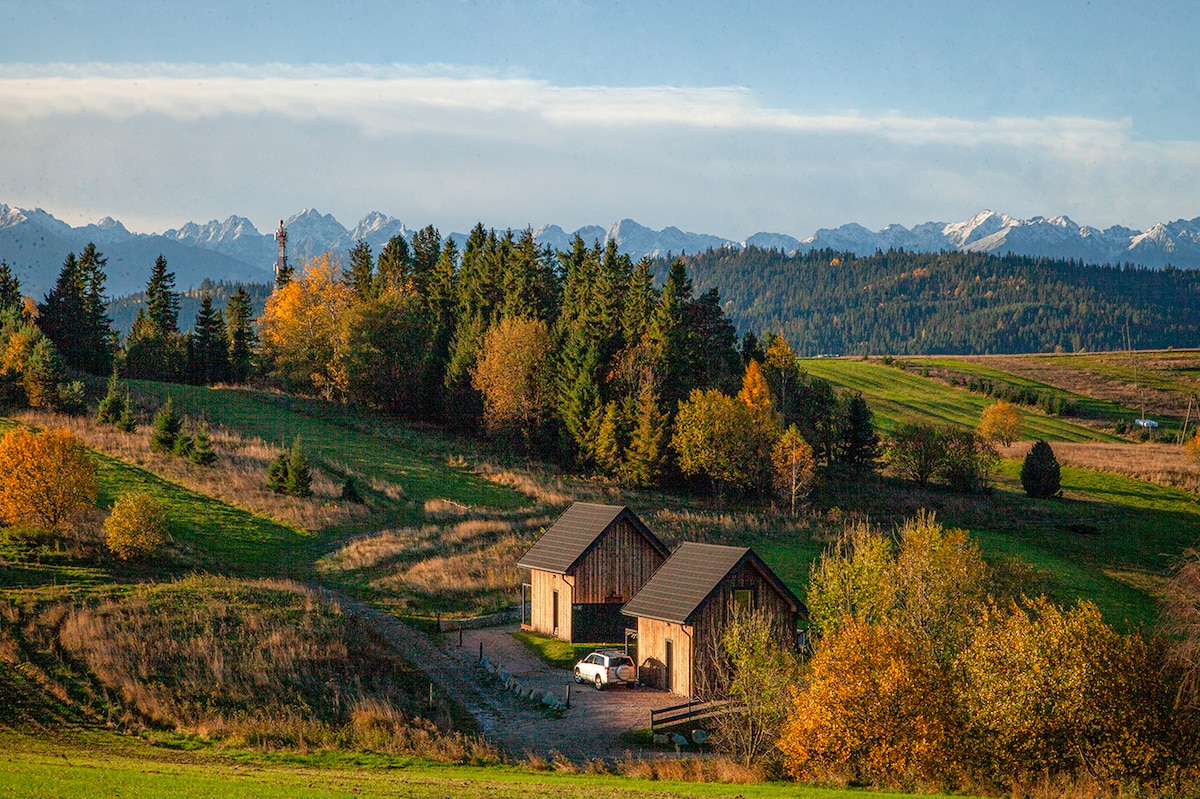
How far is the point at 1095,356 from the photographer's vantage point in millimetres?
183500

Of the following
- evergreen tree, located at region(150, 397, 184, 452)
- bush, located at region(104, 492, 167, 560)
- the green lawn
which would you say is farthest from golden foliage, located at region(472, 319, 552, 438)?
bush, located at region(104, 492, 167, 560)

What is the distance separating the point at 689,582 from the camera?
4003 centimetres

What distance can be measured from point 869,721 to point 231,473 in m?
46.2

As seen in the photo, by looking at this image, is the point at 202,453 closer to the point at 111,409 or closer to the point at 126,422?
the point at 126,422

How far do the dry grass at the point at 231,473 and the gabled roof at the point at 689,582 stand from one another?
24707mm

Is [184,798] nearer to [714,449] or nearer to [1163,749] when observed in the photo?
[1163,749]

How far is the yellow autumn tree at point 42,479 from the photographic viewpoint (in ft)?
149

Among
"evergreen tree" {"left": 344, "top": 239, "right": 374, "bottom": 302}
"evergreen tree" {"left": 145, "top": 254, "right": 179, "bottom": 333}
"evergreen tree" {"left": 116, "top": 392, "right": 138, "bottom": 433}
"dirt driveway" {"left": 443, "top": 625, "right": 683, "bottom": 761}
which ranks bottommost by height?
"dirt driveway" {"left": 443, "top": 625, "right": 683, "bottom": 761}

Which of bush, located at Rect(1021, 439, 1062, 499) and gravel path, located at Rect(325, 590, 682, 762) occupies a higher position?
bush, located at Rect(1021, 439, 1062, 499)

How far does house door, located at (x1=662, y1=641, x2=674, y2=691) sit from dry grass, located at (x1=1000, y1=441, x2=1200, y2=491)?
6704 cm

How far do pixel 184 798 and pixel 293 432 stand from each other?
60830 mm

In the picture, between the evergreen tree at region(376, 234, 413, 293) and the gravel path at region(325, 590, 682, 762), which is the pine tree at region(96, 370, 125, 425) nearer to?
the gravel path at region(325, 590, 682, 762)

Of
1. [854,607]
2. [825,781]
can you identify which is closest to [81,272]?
[854,607]

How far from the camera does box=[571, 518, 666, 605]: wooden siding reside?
150 ft
